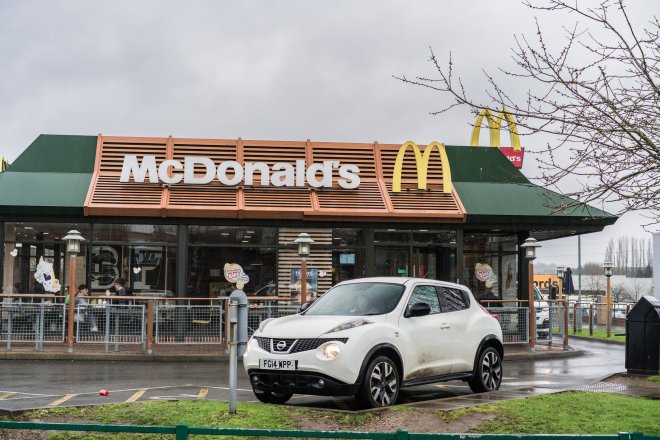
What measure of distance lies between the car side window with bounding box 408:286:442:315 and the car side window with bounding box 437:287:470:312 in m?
0.12

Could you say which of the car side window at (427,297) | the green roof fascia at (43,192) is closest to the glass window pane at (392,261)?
the green roof fascia at (43,192)

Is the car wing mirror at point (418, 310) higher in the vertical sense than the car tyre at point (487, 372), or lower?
higher

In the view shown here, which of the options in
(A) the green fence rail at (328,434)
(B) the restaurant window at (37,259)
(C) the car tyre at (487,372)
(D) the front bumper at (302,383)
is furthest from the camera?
Result: (B) the restaurant window at (37,259)

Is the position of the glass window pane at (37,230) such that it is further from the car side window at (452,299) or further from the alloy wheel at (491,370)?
the alloy wheel at (491,370)

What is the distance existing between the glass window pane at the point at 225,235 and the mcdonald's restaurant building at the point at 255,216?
29 millimetres

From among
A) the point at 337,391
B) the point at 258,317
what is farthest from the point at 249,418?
the point at 258,317

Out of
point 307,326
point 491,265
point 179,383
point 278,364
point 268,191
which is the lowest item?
point 179,383

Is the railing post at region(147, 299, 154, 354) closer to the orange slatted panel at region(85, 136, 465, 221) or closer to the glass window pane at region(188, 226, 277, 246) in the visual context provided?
the orange slatted panel at region(85, 136, 465, 221)

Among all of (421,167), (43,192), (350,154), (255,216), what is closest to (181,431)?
(255,216)

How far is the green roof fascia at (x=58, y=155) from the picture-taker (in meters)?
25.1

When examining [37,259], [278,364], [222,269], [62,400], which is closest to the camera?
[278,364]

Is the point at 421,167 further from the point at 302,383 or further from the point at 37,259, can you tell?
the point at 302,383

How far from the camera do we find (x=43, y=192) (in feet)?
78.0

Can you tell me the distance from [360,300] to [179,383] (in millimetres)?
4184
